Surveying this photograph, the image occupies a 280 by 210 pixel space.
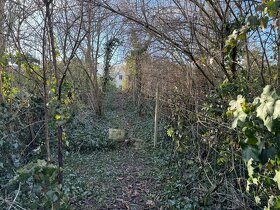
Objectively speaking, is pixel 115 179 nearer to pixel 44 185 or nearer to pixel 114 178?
pixel 114 178

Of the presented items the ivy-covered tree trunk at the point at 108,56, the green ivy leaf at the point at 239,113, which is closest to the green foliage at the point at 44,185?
the green ivy leaf at the point at 239,113

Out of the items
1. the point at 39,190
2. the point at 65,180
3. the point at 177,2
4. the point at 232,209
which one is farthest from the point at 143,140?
the point at 39,190

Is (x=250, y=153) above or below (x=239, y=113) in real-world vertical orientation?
below

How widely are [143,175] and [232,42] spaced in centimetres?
323

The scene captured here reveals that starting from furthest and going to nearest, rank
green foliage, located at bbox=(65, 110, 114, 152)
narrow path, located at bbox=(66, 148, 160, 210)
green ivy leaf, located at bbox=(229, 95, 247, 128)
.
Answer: green foliage, located at bbox=(65, 110, 114, 152), narrow path, located at bbox=(66, 148, 160, 210), green ivy leaf, located at bbox=(229, 95, 247, 128)

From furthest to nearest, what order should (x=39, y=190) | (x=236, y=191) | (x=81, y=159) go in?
(x=81, y=159) < (x=236, y=191) < (x=39, y=190)

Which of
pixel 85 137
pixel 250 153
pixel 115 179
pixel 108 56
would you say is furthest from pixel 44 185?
pixel 108 56

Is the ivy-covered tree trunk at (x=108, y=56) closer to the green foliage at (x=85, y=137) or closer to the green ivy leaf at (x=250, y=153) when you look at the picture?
the green foliage at (x=85, y=137)

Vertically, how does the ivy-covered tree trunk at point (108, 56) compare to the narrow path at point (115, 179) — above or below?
above

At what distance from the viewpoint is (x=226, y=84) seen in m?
3.32

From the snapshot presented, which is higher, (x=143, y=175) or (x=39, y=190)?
(x=39, y=190)

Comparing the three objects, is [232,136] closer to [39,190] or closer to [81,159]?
[39,190]

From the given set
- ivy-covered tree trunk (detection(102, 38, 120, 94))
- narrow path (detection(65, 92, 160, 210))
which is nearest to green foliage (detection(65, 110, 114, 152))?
narrow path (detection(65, 92, 160, 210))

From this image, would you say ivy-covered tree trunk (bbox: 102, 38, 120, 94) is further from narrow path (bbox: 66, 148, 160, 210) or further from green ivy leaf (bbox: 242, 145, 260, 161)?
green ivy leaf (bbox: 242, 145, 260, 161)
